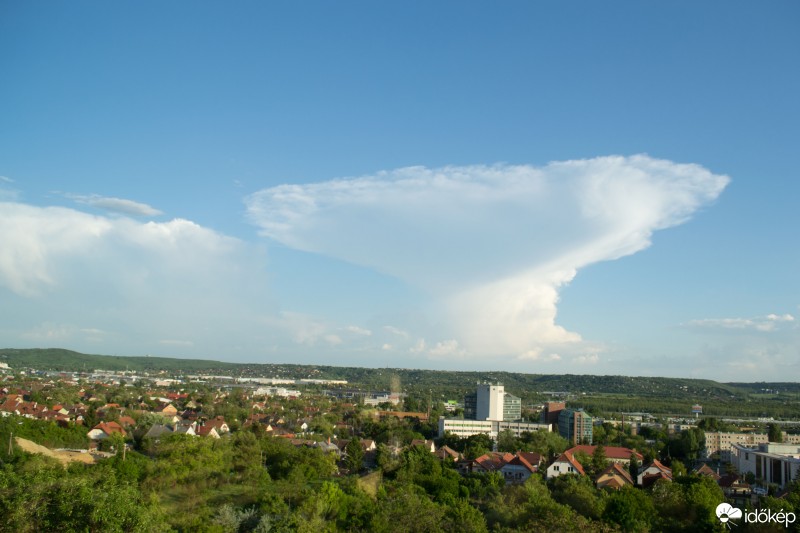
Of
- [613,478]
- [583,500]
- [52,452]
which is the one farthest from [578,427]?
[52,452]

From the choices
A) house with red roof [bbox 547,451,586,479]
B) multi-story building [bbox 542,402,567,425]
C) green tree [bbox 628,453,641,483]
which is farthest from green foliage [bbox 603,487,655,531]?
multi-story building [bbox 542,402,567,425]

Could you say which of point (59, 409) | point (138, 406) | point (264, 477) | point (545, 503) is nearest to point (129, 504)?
point (545, 503)

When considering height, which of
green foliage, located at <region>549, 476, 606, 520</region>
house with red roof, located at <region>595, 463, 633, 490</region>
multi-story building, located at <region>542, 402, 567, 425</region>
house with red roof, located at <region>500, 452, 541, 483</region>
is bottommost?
multi-story building, located at <region>542, 402, 567, 425</region>

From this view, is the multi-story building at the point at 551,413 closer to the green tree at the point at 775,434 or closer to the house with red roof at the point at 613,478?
the green tree at the point at 775,434

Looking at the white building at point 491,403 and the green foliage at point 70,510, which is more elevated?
the green foliage at point 70,510

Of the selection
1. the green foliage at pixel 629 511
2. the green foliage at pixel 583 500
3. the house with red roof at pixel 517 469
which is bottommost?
the house with red roof at pixel 517 469

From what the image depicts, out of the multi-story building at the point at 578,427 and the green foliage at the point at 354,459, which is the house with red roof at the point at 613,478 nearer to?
the green foliage at the point at 354,459

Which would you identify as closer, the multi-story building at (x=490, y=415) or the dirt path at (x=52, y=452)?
the dirt path at (x=52, y=452)

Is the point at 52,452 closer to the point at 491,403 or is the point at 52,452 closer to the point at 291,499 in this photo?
the point at 291,499

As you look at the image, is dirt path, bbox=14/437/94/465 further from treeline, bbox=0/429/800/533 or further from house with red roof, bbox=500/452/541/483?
house with red roof, bbox=500/452/541/483

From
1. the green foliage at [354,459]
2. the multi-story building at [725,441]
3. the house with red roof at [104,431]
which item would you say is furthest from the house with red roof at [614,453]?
the house with red roof at [104,431]

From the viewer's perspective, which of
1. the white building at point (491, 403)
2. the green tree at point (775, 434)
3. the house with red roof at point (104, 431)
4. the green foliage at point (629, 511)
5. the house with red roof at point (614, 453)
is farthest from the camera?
the white building at point (491, 403)

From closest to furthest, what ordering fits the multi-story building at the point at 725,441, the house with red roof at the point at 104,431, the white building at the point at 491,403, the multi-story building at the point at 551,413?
the house with red roof at the point at 104,431 → the multi-story building at the point at 725,441 → the multi-story building at the point at 551,413 → the white building at the point at 491,403
